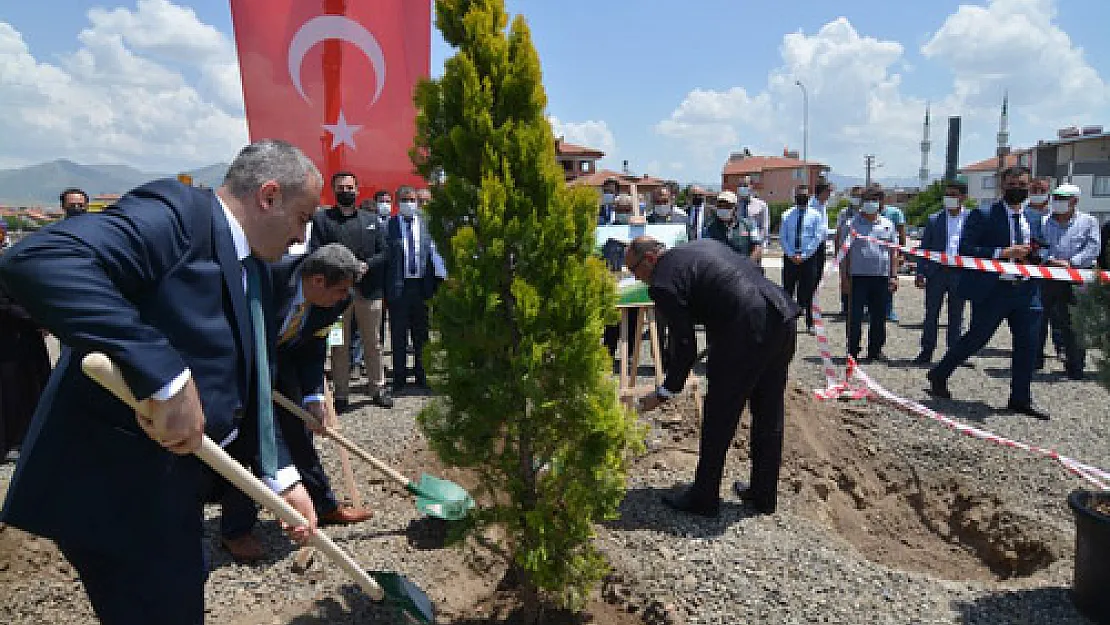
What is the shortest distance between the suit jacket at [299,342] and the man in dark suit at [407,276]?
3.31 m

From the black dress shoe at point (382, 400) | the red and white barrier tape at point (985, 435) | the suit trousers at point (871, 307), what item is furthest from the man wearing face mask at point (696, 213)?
the black dress shoe at point (382, 400)

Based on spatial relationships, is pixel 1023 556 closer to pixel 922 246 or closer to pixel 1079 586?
pixel 1079 586

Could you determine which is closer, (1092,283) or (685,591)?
(685,591)

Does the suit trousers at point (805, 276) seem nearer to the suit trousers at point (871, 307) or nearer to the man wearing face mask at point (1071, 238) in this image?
the suit trousers at point (871, 307)

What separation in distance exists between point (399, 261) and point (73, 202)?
3936mm

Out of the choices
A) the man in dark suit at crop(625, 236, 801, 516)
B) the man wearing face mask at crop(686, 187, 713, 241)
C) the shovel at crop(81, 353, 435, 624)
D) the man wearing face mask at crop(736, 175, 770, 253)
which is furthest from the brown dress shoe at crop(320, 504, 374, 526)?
the man wearing face mask at crop(736, 175, 770, 253)

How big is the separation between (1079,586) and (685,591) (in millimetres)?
2151

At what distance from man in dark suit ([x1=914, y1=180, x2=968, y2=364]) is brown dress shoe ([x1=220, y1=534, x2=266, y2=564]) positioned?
8672 mm

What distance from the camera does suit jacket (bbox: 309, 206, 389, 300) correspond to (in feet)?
22.0

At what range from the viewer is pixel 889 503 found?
559 cm

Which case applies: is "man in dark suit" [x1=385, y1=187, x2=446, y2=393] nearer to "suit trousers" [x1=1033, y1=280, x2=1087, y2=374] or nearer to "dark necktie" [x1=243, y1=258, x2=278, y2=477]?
"dark necktie" [x1=243, y1=258, x2=278, y2=477]

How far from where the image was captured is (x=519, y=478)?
3.20m

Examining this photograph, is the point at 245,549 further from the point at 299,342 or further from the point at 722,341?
the point at 722,341

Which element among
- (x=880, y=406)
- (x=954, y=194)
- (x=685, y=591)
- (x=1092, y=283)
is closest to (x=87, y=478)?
(x=685, y=591)
